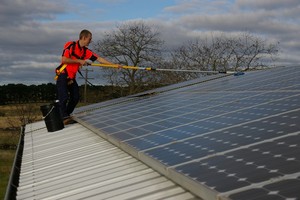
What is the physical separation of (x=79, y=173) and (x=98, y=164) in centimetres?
28

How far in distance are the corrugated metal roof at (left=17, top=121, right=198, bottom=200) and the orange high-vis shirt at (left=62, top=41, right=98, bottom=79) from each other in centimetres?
204

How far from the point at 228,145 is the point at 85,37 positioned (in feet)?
20.6

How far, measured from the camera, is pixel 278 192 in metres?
2.39

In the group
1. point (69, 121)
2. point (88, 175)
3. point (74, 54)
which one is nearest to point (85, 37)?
point (74, 54)

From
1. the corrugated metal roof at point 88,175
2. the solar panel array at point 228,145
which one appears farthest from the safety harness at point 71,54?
the solar panel array at point 228,145

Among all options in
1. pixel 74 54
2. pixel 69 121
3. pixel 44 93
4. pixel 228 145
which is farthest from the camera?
pixel 44 93

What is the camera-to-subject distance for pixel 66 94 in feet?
32.9

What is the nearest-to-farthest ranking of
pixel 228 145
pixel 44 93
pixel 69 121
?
pixel 228 145 < pixel 69 121 < pixel 44 93

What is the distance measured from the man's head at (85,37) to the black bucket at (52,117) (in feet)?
5.34

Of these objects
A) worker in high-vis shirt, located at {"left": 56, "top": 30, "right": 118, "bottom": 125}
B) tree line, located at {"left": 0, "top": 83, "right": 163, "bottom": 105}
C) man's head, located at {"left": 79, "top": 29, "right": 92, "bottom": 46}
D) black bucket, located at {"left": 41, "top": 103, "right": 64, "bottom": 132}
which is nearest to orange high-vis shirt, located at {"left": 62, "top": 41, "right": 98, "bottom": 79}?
worker in high-vis shirt, located at {"left": 56, "top": 30, "right": 118, "bottom": 125}

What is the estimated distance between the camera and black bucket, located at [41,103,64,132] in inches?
390

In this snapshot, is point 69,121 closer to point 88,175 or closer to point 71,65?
point 71,65

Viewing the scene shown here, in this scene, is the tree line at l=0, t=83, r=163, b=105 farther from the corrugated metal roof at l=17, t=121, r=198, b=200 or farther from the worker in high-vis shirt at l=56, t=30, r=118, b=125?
the corrugated metal roof at l=17, t=121, r=198, b=200

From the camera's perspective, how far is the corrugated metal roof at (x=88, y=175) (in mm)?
4055
